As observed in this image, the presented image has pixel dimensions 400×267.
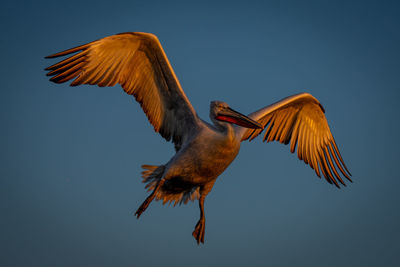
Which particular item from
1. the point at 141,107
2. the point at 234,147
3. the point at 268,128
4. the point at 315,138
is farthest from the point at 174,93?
the point at 315,138

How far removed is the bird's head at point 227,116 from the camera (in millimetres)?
5469

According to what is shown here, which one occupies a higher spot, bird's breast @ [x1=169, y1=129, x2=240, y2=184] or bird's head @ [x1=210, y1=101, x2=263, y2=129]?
bird's head @ [x1=210, y1=101, x2=263, y2=129]

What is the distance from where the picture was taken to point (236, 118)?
18.0 feet

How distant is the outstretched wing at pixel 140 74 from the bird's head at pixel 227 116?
0.93 feet

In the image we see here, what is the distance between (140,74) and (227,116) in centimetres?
145

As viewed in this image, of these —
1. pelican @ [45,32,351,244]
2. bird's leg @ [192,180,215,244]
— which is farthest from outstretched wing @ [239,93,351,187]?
bird's leg @ [192,180,215,244]

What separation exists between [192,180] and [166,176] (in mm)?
365

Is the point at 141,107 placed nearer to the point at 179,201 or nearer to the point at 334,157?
the point at 179,201

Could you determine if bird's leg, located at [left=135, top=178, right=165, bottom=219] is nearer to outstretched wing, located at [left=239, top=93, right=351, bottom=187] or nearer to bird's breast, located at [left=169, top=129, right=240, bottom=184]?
bird's breast, located at [left=169, top=129, right=240, bottom=184]

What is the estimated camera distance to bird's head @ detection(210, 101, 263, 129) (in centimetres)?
547

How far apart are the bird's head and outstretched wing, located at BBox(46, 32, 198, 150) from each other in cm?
28

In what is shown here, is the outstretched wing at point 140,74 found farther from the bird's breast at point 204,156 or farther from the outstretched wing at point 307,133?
the outstretched wing at point 307,133

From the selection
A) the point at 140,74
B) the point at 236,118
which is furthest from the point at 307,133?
the point at 140,74

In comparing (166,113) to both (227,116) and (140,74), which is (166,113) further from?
(227,116)
